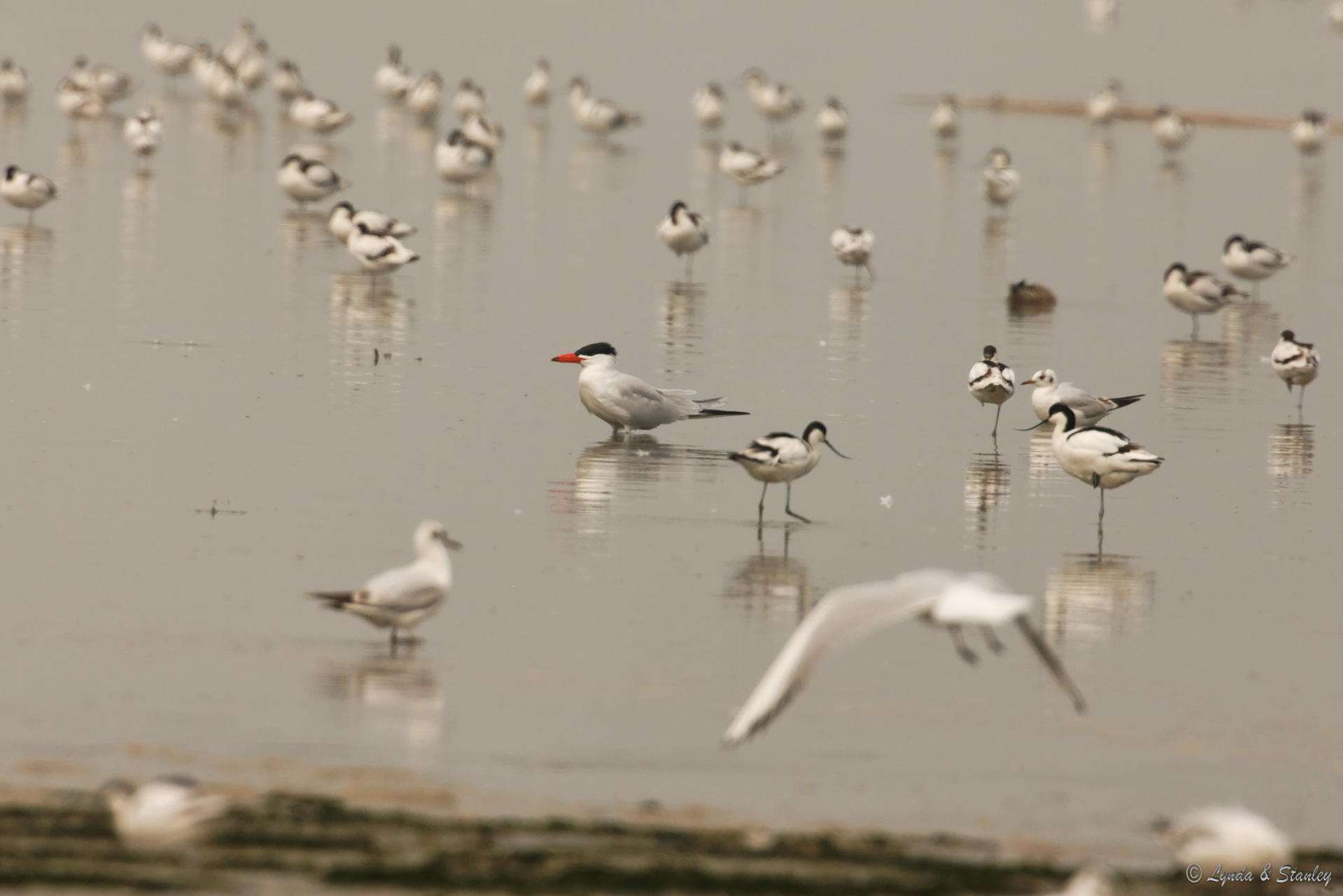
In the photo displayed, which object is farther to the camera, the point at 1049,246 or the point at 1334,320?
the point at 1049,246

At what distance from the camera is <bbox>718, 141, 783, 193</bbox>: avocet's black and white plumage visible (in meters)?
31.2

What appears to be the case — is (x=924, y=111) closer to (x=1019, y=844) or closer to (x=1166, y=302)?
(x=1166, y=302)

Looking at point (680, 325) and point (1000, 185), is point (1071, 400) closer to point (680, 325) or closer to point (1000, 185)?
point (680, 325)

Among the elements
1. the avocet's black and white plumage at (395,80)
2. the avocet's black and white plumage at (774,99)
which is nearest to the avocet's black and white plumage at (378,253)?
the avocet's black and white plumage at (774,99)

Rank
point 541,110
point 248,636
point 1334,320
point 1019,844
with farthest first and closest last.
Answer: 1. point 541,110
2. point 1334,320
3. point 248,636
4. point 1019,844

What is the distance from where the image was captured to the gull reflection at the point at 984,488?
1298 cm

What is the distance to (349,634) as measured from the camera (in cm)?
975

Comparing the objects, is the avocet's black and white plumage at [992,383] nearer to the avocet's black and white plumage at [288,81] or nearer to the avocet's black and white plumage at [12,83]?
the avocet's black and white plumage at [12,83]

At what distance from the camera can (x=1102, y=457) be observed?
13047mm

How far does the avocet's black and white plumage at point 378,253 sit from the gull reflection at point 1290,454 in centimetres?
912

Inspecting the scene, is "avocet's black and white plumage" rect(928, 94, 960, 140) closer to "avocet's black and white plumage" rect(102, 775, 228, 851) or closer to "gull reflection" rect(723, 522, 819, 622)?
"gull reflection" rect(723, 522, 819, 622)

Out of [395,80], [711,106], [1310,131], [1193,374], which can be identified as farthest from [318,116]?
[1193,374]

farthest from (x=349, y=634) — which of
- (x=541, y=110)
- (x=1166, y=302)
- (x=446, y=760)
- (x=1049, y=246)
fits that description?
(x=541, y=110)

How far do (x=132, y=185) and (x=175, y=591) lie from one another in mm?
19479
